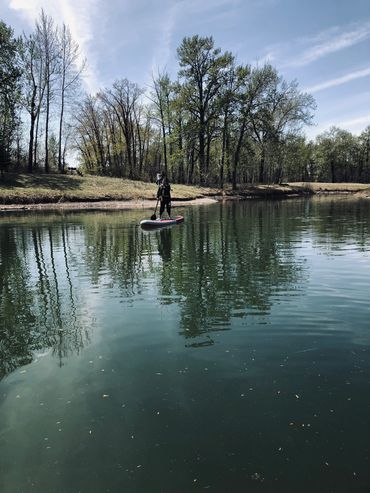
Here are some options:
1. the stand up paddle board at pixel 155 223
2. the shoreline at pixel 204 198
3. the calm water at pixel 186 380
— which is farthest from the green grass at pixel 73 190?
the calm water at pixel 186 380

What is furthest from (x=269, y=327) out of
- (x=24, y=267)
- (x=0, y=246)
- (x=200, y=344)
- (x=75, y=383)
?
(x=0, y=246)

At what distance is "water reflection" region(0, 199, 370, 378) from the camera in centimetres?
738

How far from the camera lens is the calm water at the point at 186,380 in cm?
372

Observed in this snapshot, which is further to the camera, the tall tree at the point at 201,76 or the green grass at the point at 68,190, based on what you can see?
the tall tree at the point at 201,76

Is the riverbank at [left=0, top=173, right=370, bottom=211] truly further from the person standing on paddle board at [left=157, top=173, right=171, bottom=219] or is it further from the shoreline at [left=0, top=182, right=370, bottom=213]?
the person standing on paddle board at [left=157, top=173, right=171, bottom=219]

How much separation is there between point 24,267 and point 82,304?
4879 mm

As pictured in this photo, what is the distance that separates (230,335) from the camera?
6.88 m

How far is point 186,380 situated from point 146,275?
637 cm

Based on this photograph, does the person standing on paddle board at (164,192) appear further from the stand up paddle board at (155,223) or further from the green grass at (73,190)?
the green grass at (73,190)

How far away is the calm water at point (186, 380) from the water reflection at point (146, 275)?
0.06 m

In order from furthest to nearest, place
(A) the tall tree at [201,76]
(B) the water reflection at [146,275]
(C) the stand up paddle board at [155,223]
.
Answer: (A) the tall tree at [201,76] < (C) the stand up paddle board at [155,223] < (B) the water reflection at [146,275]

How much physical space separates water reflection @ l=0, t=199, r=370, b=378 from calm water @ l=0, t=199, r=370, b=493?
0.21 ft

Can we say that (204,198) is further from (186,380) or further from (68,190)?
(186,380)

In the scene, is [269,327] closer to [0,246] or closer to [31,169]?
[0,246]
